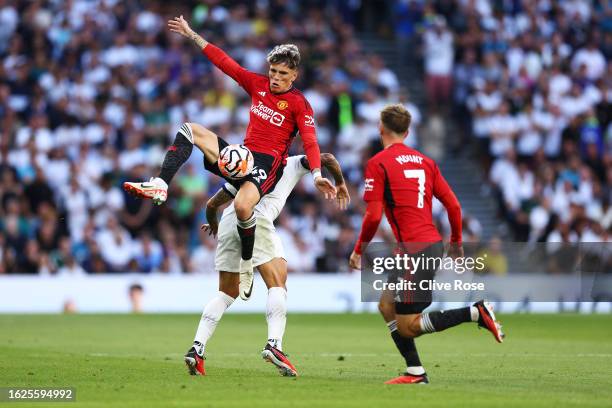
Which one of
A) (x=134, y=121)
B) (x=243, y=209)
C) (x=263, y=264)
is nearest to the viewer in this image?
(x=243, y=209)

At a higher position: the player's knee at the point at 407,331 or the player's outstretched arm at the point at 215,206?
the player's outstretched arm at the point at 215,206

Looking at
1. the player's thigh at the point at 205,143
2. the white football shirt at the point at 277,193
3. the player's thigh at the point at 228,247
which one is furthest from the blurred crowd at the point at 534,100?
the player's thigh at the point at 205,143

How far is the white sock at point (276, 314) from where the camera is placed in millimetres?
11758

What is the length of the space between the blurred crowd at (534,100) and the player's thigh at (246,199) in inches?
613

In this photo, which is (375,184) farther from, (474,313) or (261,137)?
(261,137)

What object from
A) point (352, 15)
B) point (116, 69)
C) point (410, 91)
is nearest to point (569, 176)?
point (410, 91)

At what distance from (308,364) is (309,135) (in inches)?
107

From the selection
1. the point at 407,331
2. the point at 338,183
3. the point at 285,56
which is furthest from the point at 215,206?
the point at 407,331

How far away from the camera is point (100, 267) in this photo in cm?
2420

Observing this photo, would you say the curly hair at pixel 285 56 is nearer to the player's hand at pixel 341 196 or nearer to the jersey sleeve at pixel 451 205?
the player's hand at pixel 341 196

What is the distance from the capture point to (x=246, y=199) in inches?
458

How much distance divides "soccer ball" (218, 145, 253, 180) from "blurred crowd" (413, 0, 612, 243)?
1565cm

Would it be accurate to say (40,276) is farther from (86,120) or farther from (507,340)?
(507,340)

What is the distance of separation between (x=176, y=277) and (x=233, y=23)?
24.1 feet
